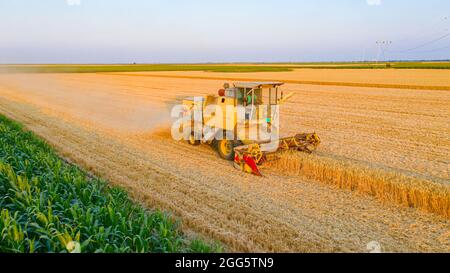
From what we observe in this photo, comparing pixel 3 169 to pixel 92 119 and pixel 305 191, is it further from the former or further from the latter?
pixel 92 119

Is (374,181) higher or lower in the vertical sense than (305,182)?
higher

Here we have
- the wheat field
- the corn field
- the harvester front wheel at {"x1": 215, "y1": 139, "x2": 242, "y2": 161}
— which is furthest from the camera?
the harvester front wheel at {"x1": 215, "y1": 139, "x2": 242, "y2": 161}

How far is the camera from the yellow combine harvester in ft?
28.1

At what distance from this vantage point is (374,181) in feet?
23.5

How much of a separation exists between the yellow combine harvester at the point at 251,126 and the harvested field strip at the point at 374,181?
53 centimetres

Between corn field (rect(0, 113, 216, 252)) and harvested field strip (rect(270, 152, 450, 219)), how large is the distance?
3.87 meters

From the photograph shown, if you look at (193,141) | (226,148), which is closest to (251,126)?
(226,148)

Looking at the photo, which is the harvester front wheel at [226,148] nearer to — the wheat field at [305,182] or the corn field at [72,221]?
the wheat field at [305,182]

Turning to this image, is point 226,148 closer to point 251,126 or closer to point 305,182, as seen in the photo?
point 251,126

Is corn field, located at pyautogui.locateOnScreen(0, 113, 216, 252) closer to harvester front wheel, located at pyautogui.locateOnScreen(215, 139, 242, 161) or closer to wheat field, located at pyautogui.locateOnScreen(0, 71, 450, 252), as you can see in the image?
wheat field, located at pyautogui.locateOnScreen(0, 71, 450, 252)

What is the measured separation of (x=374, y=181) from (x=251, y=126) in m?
3.13

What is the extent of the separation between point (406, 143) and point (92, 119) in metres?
12.7

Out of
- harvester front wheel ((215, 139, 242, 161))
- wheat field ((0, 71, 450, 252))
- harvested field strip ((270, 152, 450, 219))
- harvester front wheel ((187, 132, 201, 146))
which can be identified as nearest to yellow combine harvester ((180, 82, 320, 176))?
harvester front wheel ((215, 139, 242, 161))
